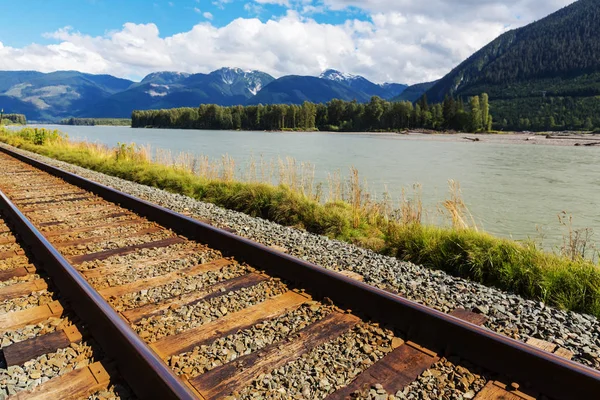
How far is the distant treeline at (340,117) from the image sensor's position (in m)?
102

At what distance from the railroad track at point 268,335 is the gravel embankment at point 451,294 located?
1.18ft

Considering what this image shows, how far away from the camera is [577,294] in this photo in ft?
14.2

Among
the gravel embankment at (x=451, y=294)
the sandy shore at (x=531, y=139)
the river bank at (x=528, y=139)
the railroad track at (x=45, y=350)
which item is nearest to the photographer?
the railroad track at (x=45, y=350)

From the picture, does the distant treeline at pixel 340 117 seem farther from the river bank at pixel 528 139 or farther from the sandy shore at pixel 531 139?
the sandy shore at pixel 531 139

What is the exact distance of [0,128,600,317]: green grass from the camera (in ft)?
14.8

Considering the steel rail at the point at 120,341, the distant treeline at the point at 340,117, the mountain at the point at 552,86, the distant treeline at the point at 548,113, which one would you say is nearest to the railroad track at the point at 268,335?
the steel rail at the point at 120,341

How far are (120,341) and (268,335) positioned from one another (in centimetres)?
101

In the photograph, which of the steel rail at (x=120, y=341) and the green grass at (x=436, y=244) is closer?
→ the steel rail at (x=120, y=341)

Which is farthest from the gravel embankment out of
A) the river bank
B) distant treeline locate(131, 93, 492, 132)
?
distant treeline locate(131, 93, 492, 132)

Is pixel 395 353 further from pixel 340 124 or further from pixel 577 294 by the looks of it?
pixel 340 124

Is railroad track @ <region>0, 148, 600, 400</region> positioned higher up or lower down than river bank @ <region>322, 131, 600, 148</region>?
higher up

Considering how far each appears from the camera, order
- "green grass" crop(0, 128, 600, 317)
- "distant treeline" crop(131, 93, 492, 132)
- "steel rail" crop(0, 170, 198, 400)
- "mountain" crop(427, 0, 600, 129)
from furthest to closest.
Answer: "mountain" crop(427, 0, 600, 129), "distant treeline" crop(131, 93, 492, 132), "green grass" crop(0, 128, 600, 317), "steel rail" crop(0, 170, 198, 400)

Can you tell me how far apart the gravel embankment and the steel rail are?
2.47 meters

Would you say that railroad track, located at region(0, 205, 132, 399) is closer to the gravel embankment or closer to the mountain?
the gravel embankment
